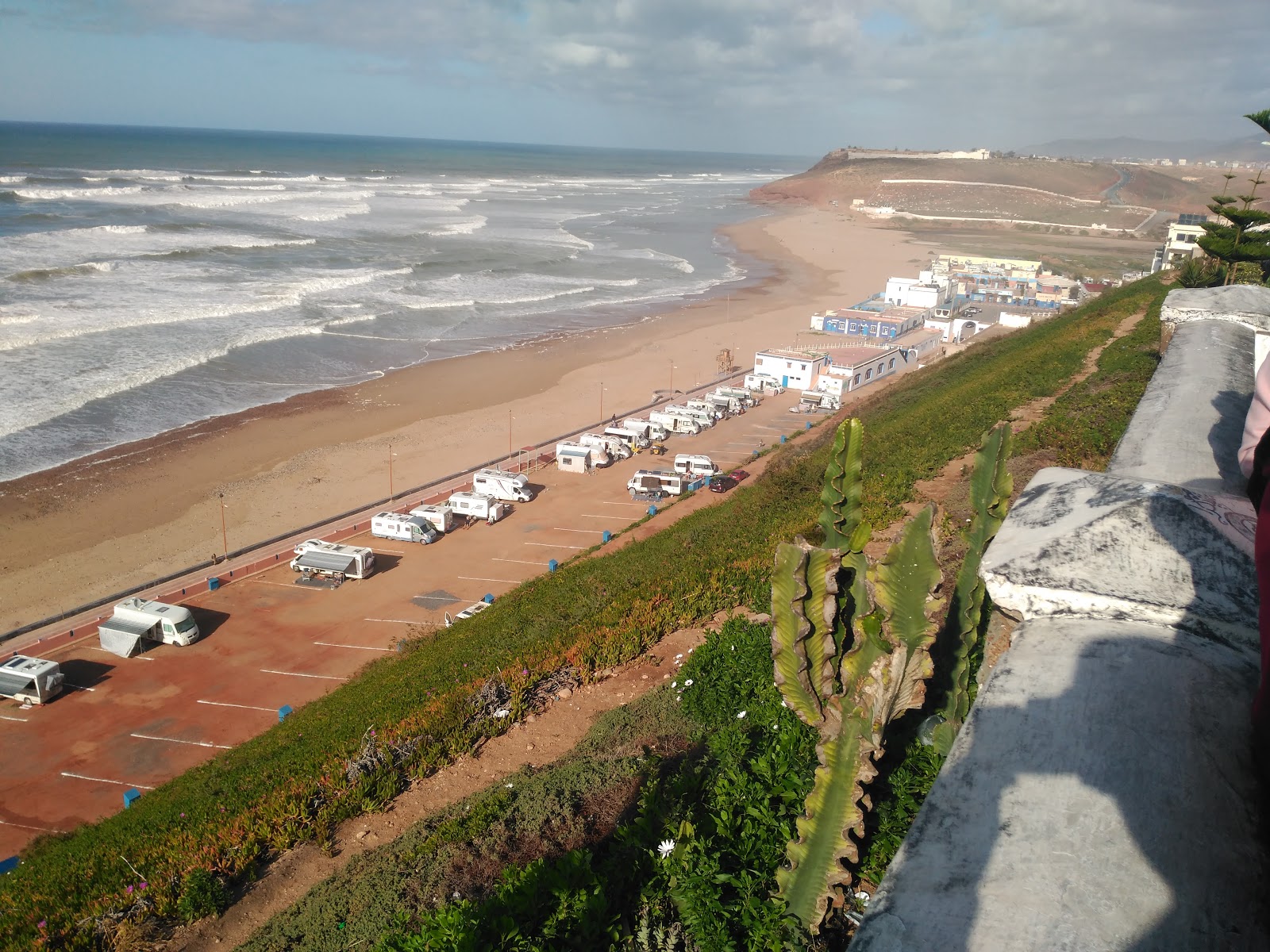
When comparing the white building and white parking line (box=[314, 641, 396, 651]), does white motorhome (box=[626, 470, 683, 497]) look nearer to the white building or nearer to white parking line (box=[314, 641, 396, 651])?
white parking line (box=[314, 641, 396, 651])

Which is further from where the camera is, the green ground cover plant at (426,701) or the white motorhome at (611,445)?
the white motorhome at (611,445)

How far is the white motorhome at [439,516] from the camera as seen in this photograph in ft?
74.8

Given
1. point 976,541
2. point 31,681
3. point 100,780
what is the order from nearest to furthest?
point 976,541, point 100,780, point 31,681

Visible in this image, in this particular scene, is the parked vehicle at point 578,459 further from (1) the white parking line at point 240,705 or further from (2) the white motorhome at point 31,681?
(2) the white motorhome at point 31,681

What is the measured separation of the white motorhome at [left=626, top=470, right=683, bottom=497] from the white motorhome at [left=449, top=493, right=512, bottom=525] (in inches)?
168

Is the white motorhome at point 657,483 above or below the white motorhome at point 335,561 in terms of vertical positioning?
above

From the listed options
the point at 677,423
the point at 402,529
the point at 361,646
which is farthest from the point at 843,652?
the point at 677,423

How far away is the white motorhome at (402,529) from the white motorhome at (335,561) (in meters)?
1.32

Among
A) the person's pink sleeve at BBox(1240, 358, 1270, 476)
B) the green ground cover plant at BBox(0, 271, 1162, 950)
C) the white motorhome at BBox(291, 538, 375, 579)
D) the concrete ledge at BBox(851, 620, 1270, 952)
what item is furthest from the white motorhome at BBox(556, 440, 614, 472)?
the concrete ledge at BBox(851, 620, 1270, 952)

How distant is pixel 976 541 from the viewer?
4.45 meters

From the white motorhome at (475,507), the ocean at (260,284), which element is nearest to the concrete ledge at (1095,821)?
the white motorhome at (475,507)

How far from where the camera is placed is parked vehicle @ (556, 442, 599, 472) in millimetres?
27391

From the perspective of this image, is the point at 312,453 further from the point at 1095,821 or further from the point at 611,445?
the point at 1095,821

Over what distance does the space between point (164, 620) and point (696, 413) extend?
64.0ft
